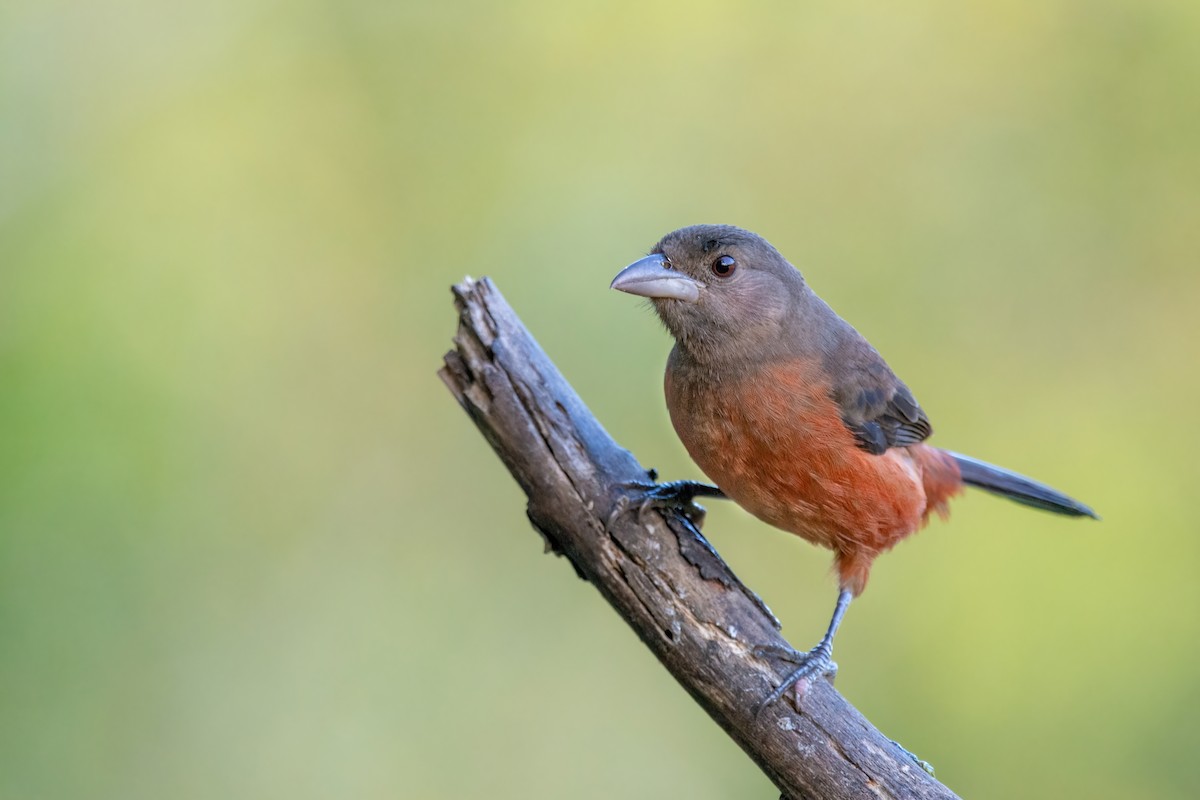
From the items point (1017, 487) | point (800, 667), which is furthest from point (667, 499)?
point (1017, 487)

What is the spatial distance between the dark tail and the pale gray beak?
1.58 m

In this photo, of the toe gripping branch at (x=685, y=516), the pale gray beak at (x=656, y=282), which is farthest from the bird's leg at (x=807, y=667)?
the pale gray beak at (x=656, y=282)

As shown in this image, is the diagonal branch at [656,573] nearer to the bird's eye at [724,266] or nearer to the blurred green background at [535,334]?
the bird's eye at [724,266]

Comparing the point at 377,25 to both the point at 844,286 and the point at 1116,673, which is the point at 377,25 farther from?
the point at 1116,673

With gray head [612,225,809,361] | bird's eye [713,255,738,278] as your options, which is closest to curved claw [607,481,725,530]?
gray head [612,225,809,361]

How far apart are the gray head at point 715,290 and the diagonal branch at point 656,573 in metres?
0.47

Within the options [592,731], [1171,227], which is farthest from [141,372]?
[1171,227]

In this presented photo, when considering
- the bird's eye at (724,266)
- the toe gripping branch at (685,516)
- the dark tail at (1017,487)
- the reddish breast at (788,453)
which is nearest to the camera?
the toe gripping branch at (685,516)

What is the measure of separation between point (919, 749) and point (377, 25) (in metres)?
4.59

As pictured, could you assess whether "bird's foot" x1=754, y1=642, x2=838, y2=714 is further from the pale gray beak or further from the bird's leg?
the pale gray beak

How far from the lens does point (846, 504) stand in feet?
13.9

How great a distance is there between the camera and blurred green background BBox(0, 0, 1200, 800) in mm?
5766

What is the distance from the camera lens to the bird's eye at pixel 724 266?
427 centimetres

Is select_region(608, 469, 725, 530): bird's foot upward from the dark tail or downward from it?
upward
